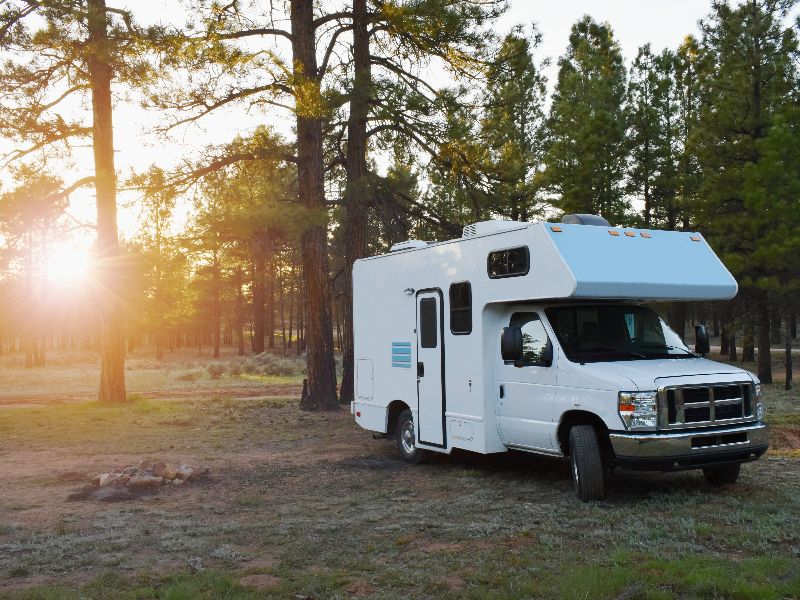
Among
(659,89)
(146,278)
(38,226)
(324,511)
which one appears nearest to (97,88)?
(38,226)

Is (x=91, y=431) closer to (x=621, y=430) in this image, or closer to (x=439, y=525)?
(x=439, y=525)

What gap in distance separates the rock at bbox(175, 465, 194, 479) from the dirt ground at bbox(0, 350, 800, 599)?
293mm

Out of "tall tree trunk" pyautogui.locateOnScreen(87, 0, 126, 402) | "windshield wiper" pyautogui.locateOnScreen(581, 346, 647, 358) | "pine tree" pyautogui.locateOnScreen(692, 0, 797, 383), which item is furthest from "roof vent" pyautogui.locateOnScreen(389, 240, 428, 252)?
"pine tree" pyautogui.locateOnScreen(692, 0, 797, 383)

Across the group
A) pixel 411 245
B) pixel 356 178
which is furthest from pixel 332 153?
pixel 411 245

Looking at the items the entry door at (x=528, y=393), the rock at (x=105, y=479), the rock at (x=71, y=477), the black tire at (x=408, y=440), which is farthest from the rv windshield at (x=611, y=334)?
the rock at (x=71, y=477)

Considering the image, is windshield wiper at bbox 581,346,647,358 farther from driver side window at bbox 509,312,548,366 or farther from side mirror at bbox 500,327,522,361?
side mirror at bbox 500,327,522,361

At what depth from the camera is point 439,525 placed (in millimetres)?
8117

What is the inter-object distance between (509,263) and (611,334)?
4.84 ft

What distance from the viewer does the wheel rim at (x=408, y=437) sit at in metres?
12.3

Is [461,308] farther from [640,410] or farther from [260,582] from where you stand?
[260,582]

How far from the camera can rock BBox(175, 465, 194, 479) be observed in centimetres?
1096

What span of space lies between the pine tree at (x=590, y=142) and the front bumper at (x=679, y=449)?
899 inches

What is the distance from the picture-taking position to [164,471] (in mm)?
10875

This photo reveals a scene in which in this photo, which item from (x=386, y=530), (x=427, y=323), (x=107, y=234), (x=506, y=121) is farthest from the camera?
(x=107, y=234)
